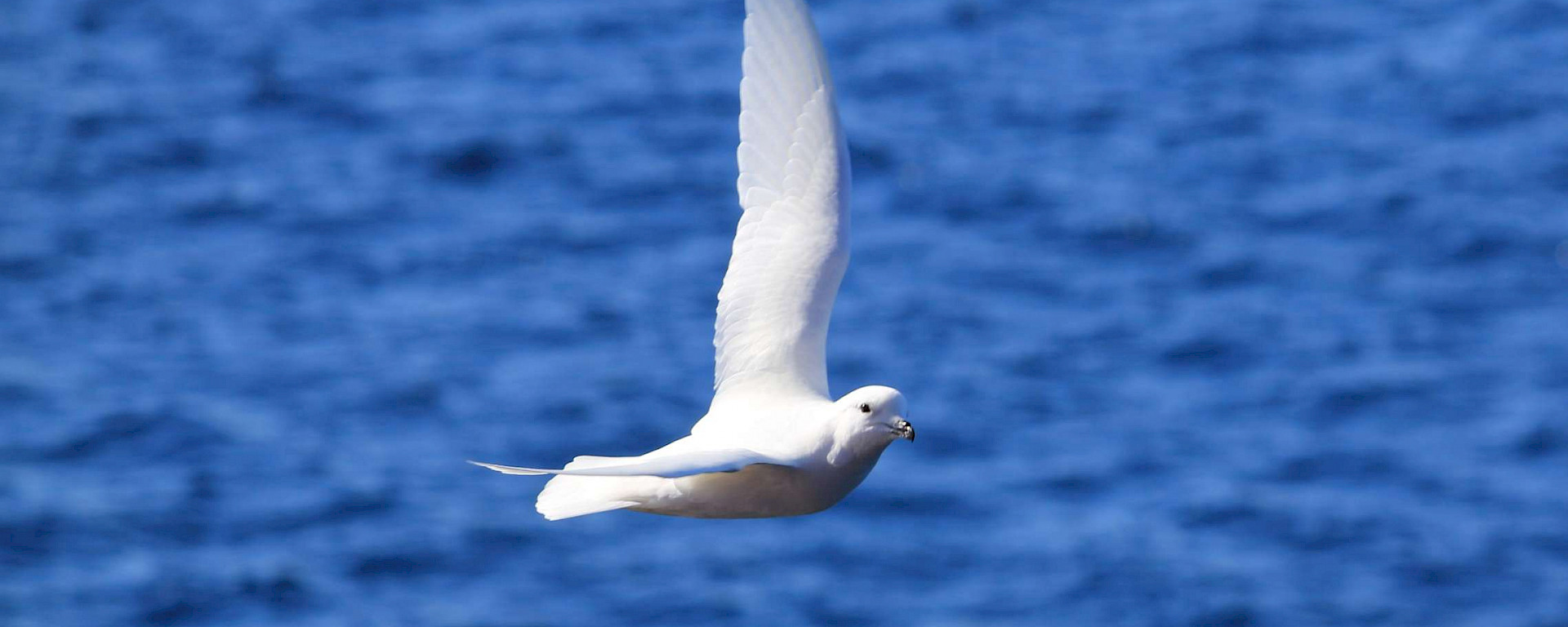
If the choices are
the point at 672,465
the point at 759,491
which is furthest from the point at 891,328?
the point at 672,465

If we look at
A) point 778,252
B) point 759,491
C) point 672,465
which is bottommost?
point 672,465

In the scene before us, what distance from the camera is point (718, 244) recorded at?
4144 centimetres

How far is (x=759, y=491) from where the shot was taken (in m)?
9.33

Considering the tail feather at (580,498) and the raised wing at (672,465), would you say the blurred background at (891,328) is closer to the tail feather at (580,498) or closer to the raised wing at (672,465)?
the tail feather at (580,498)

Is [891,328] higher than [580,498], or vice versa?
[891,328]

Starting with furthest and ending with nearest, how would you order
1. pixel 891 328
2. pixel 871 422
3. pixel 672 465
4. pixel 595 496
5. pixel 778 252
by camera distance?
pixel 891 328, pixel 778 252, pixel 595 496, pixel 871 422, pixel 672 465

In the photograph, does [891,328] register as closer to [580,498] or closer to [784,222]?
[784,222]

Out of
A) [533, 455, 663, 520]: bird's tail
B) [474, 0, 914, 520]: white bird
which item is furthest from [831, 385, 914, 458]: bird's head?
[533, 455, 663, 520]: bird's tail

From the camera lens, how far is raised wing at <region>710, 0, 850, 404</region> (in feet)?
34.7

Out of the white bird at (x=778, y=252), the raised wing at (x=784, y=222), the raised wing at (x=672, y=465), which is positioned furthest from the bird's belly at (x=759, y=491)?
the raised wing at (x=784, y=222)

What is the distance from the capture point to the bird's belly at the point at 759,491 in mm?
9289

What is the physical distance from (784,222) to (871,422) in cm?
189

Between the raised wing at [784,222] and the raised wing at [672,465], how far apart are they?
6.04ft

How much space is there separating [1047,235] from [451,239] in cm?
1230
